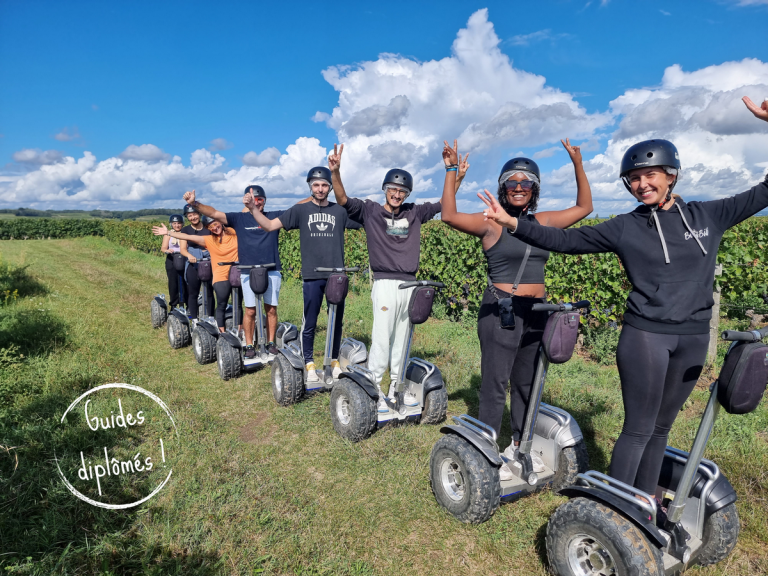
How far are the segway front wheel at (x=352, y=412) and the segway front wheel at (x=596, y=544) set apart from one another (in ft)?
6.27

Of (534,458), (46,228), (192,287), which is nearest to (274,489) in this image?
(534,458)

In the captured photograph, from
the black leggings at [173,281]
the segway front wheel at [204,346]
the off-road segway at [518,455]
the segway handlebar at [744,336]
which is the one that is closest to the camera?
the segway handlebar at [744,336]

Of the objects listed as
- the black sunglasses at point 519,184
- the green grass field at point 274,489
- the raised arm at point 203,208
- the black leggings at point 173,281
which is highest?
the black sunglasses at point 519,184

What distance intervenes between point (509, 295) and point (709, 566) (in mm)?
1929

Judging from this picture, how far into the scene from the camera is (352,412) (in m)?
4.02

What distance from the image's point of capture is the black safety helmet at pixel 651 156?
7.25ft

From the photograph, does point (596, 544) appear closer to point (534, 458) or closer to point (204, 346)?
point (534, 458)

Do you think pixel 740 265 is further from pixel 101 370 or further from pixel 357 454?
pixel 101 370

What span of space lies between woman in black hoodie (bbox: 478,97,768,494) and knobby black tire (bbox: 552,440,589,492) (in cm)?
71

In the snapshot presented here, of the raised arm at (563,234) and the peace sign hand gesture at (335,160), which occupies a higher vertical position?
the peace sign hand gesture at (335,160)

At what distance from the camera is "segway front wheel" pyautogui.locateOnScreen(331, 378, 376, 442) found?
3.97 metres

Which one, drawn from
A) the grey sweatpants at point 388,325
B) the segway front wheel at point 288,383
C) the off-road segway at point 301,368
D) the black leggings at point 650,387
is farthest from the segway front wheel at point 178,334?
the black leggings at point 650,387

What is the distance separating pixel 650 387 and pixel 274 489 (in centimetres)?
273

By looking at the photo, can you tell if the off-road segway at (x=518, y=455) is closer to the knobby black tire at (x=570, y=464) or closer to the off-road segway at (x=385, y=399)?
the knobby black tire at (x=570, y=464)
